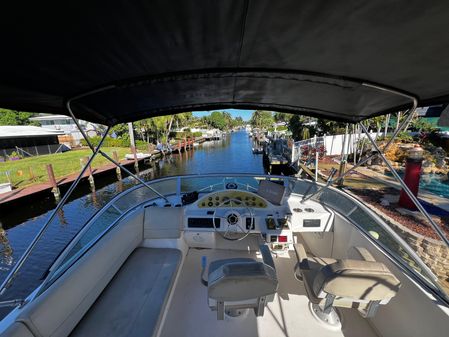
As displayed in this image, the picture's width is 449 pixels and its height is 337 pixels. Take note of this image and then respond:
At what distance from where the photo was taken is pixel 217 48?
4.57 feet

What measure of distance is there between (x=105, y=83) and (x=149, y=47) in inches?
29.2

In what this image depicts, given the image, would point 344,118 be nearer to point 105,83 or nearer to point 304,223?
point 304,223

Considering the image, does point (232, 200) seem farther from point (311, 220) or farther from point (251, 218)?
point (311, 220)

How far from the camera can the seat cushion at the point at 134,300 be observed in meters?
1.96

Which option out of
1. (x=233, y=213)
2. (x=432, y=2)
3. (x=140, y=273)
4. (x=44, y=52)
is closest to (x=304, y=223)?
(x=233, y=213)

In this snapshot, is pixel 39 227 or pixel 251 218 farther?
pixel 39 227

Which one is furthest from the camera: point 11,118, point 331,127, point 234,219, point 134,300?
point 11,118

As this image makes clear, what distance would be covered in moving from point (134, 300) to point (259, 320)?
4.85 feet

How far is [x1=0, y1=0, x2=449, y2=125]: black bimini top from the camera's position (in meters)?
0.95

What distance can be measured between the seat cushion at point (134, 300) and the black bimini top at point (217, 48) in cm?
210

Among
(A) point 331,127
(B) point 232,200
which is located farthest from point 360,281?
(A) point 331,127

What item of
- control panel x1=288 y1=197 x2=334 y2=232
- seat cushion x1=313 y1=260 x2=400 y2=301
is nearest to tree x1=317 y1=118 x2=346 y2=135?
control panel x1=288 y1=197 x2=334 y2=232

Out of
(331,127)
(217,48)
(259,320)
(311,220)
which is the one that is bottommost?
(259,320)

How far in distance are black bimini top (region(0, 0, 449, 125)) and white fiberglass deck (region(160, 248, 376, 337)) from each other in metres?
2.56
